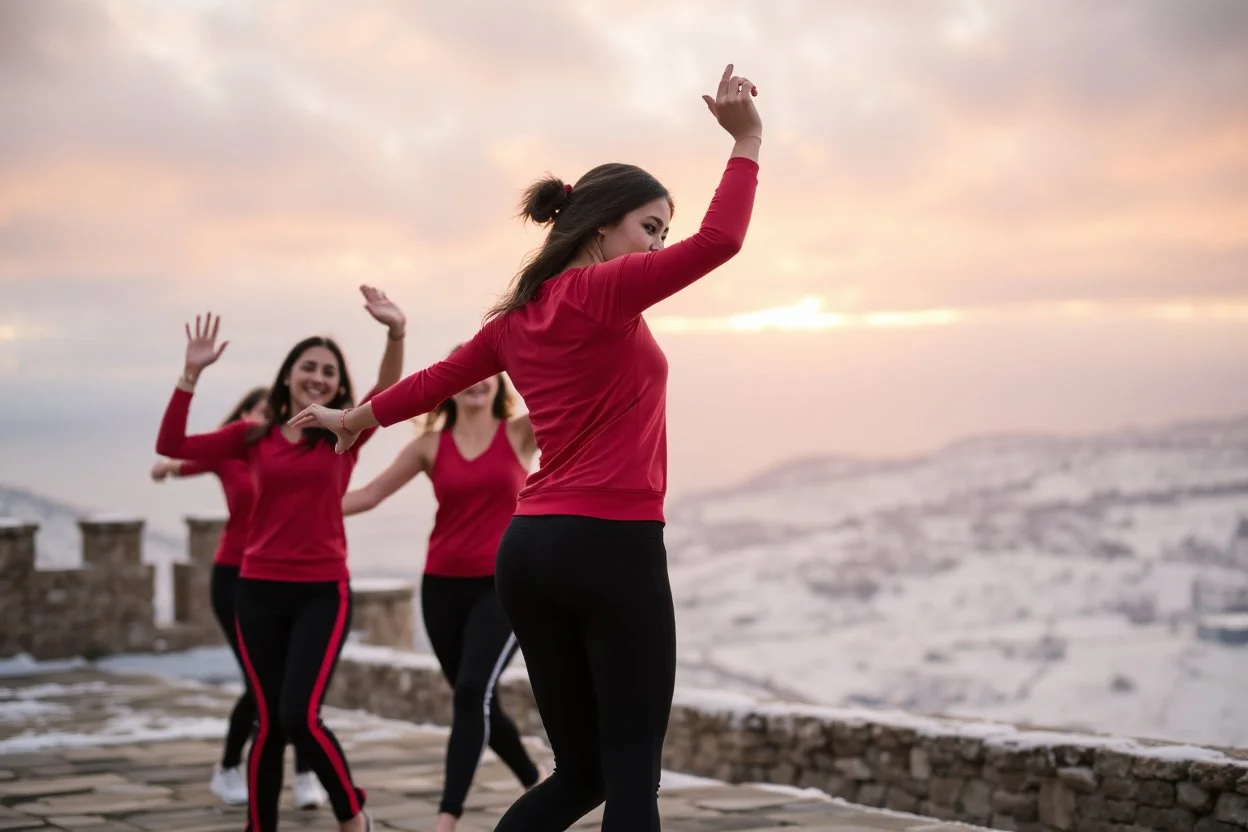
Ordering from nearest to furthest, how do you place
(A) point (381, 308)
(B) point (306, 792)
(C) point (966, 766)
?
(A) point (381, 308), (B) point (306, 792), (C) point (966, 766)

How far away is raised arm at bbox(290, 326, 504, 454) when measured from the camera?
2.95 m

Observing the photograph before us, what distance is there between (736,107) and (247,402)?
5.67 m

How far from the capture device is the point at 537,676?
9.07 feet

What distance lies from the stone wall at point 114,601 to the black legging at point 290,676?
825 centimetres

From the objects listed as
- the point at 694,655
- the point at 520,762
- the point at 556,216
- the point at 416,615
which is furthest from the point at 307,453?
the point at 694,655

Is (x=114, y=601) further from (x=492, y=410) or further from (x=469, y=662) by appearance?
(x=469, y=662)

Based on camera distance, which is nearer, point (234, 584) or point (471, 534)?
point (471, 534)

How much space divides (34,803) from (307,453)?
248cm

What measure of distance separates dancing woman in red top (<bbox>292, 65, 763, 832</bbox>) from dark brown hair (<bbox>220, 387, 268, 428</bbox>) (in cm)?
519

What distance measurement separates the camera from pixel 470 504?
218 inches

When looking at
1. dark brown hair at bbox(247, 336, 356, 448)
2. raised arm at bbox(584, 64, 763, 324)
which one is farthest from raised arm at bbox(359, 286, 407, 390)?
raised arm at bbox(584, 64, 763, 324)

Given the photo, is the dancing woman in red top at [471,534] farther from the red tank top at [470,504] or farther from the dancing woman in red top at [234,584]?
the dancing woman in red top at [234,584]

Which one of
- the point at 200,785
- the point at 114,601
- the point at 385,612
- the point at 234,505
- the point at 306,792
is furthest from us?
the point at 114,601

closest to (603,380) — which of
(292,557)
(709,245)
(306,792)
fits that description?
(709,245)
